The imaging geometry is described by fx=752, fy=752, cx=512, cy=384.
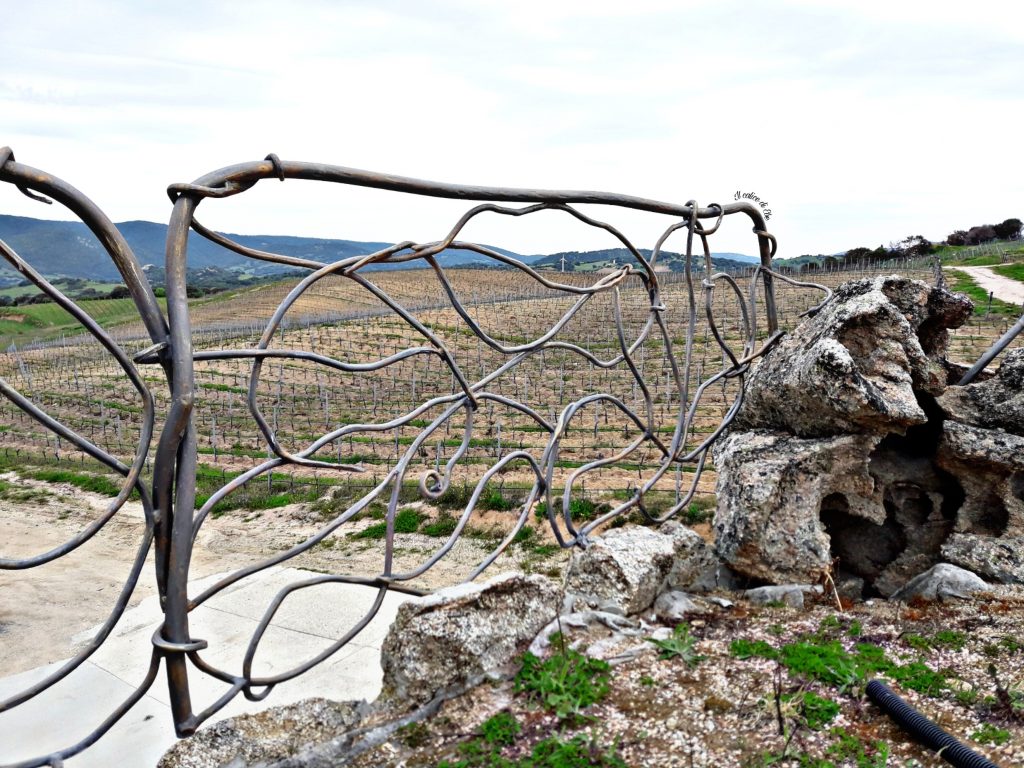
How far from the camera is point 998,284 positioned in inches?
1230

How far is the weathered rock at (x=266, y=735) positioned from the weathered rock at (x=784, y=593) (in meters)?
1.95

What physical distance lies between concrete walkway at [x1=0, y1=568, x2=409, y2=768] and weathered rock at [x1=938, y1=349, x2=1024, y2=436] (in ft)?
12.0

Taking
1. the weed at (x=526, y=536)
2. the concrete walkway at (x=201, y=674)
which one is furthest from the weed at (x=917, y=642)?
the weed at (x=526, y=536)

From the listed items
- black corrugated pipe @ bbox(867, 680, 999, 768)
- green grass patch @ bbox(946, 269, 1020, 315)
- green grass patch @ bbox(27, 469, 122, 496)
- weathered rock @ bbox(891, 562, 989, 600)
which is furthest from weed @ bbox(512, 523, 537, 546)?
green grass patch @ bbox(946, 269, 1020, 315)

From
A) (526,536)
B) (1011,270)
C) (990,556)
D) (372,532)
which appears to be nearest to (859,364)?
(990,556)

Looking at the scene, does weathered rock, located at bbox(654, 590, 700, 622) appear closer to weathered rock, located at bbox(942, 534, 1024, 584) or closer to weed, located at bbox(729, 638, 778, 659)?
weed, located at bbox(729, 638, 778, 659)

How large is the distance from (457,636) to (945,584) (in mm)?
2394

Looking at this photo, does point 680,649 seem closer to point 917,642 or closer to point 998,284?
point 917,642

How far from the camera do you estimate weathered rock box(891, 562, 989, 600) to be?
11.5 ft

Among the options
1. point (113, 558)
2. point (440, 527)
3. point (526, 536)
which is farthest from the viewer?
point (440, 527)

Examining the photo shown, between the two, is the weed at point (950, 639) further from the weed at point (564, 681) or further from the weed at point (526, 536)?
the weed at point (526, 536)

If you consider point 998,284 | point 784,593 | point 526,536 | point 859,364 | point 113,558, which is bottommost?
point 113,558

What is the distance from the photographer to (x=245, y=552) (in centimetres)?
924

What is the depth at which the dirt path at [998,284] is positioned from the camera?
89.9 ft
